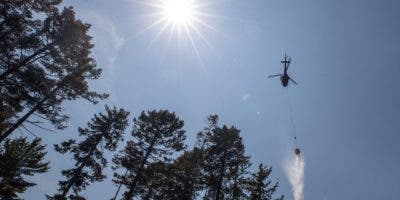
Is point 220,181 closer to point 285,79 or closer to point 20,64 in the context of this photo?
point 285,79

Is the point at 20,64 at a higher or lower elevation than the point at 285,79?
lower

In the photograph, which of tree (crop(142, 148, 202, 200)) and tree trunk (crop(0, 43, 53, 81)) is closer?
tree trunk (crop(0, 43, 53, 81))

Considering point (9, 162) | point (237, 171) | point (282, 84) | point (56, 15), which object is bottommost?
point (9, 162)

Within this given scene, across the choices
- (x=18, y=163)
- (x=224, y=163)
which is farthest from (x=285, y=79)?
(x=18, y=163)

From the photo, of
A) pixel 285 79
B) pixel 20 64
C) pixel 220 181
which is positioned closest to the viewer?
pixel 20 64

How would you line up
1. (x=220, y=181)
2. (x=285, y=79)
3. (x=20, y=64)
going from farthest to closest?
(x=285, y=79) → (x=220, y=181) → (x=20, y=64)

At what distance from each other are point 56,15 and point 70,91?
5.19 m

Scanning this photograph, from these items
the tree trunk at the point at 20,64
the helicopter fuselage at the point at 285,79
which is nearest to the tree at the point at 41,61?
the tree trunk at the point at 20,64

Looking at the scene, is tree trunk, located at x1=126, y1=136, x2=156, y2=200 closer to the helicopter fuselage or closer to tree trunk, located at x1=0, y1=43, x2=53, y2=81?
tree trunk, located at x1=0, y1=43, x2=53, y2=81

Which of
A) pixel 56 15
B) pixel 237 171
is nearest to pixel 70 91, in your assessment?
pixel 56 15

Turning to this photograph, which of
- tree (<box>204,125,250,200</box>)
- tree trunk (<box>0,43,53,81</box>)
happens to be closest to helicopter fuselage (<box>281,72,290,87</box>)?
tree (<box>204,125,250,200</box>)

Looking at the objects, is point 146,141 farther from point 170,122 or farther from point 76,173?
point 76,173

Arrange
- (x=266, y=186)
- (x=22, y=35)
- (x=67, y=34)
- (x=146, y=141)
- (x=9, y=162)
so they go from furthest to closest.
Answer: (x=146, y=141)
(x=266, y=186)
(x=9, y=162)
(x=67, y=34)
(x=22, y=35)

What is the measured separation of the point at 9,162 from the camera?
24953mm
